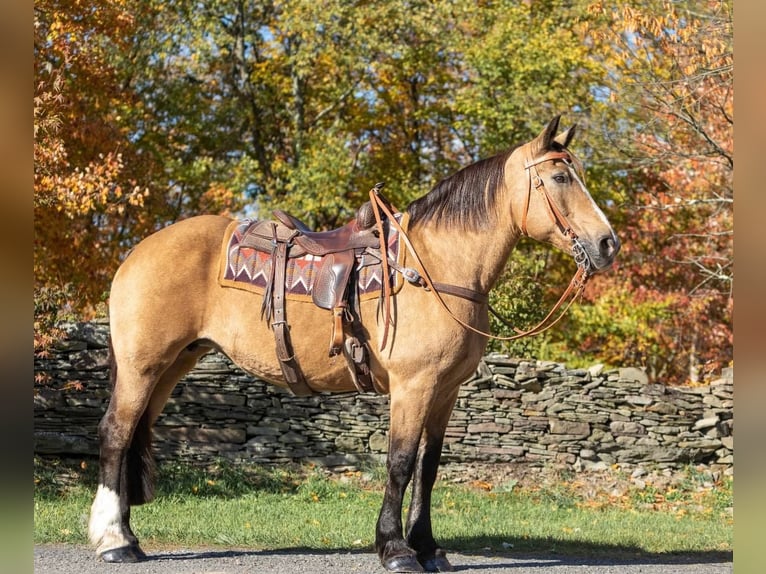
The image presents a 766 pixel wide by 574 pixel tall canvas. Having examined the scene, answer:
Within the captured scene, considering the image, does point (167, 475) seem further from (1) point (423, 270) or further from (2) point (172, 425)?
(1) point (423, 270)

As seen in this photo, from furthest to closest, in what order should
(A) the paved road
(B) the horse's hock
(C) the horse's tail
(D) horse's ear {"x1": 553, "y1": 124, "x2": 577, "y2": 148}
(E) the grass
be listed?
(B) the horse's hock, (E) the grass, (C) the horse's tail, (A) the paved road, (D) horse's ear {"x1": 553, "y1": 124, "x2": 577, "y2": 148}

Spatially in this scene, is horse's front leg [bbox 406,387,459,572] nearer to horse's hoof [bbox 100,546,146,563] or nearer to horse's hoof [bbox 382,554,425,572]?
horse's hoof [bbox 382,554,425,572]

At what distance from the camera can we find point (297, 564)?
16.6ft

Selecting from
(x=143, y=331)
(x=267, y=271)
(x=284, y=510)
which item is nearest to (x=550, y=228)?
(x=267, y=271)

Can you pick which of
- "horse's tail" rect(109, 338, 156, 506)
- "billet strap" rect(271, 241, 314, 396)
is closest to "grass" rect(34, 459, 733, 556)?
"horse's tail" rect(109, 338, 156, 506)

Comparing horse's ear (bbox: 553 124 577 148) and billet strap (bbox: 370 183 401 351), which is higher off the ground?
horse's ear (bbox: 553 124 577 148)

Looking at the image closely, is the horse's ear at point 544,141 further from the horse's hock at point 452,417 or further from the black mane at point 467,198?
the horse's hock at point 452,417

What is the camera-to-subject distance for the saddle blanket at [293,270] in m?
4.90

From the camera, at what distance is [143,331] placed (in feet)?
16.3

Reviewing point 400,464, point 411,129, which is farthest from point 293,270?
point 411,129

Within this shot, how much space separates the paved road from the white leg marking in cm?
12

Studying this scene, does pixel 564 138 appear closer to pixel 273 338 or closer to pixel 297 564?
pixel 273 338

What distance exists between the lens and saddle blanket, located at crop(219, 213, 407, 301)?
490 centimetres

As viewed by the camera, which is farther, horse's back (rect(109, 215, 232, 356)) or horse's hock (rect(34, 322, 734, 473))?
horse's hock (rect(34, 322, 734, 473))
